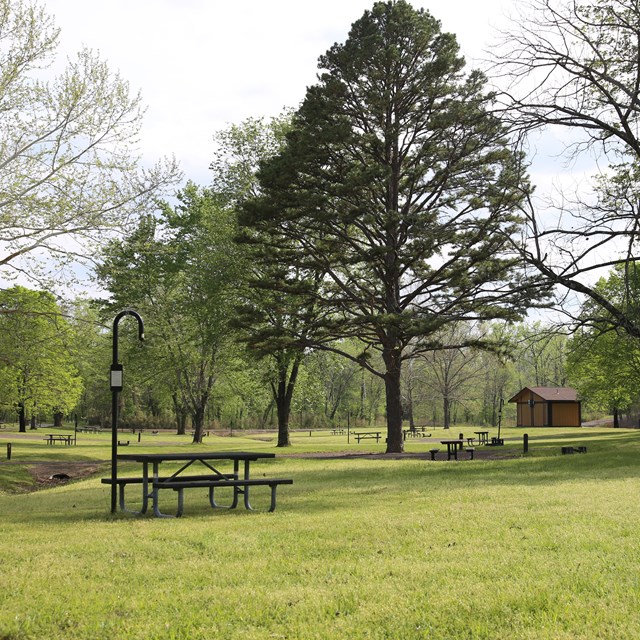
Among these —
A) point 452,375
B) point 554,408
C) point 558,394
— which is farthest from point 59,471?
point 452,375

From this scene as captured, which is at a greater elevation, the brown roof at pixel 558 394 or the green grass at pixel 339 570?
the brown roof at pixel 558 394

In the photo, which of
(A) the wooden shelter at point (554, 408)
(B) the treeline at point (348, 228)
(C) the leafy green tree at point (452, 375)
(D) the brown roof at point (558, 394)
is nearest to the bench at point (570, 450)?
(B) the treeline at point (348, 228)

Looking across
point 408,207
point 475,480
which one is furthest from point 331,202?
point 475,480

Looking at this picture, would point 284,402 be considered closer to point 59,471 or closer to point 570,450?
point 59,471

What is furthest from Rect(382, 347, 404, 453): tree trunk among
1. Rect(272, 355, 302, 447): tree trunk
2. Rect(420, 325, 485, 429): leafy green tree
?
Rect(420, 325, 485, 429): leafy green tree

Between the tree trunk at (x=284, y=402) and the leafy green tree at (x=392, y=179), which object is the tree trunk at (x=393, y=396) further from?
the tree trunk at (x=284, y=402)

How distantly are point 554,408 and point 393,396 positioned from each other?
147ft

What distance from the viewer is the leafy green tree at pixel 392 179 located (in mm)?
→ 25266

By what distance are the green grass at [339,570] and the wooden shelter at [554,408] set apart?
58.2 m

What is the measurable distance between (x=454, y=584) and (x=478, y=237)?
818 inches

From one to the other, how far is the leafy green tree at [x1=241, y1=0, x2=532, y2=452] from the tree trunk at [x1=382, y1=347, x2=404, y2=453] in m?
0.06

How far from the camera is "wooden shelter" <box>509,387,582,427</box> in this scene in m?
67.8

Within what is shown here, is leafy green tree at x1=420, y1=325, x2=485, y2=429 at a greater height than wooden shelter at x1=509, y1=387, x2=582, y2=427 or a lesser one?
greater

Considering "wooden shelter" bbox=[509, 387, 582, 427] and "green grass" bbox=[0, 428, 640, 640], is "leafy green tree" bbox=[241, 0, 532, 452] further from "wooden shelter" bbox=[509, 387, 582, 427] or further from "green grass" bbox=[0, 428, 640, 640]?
"wooden shelter" bbox=[509, 387, 582, 427]
